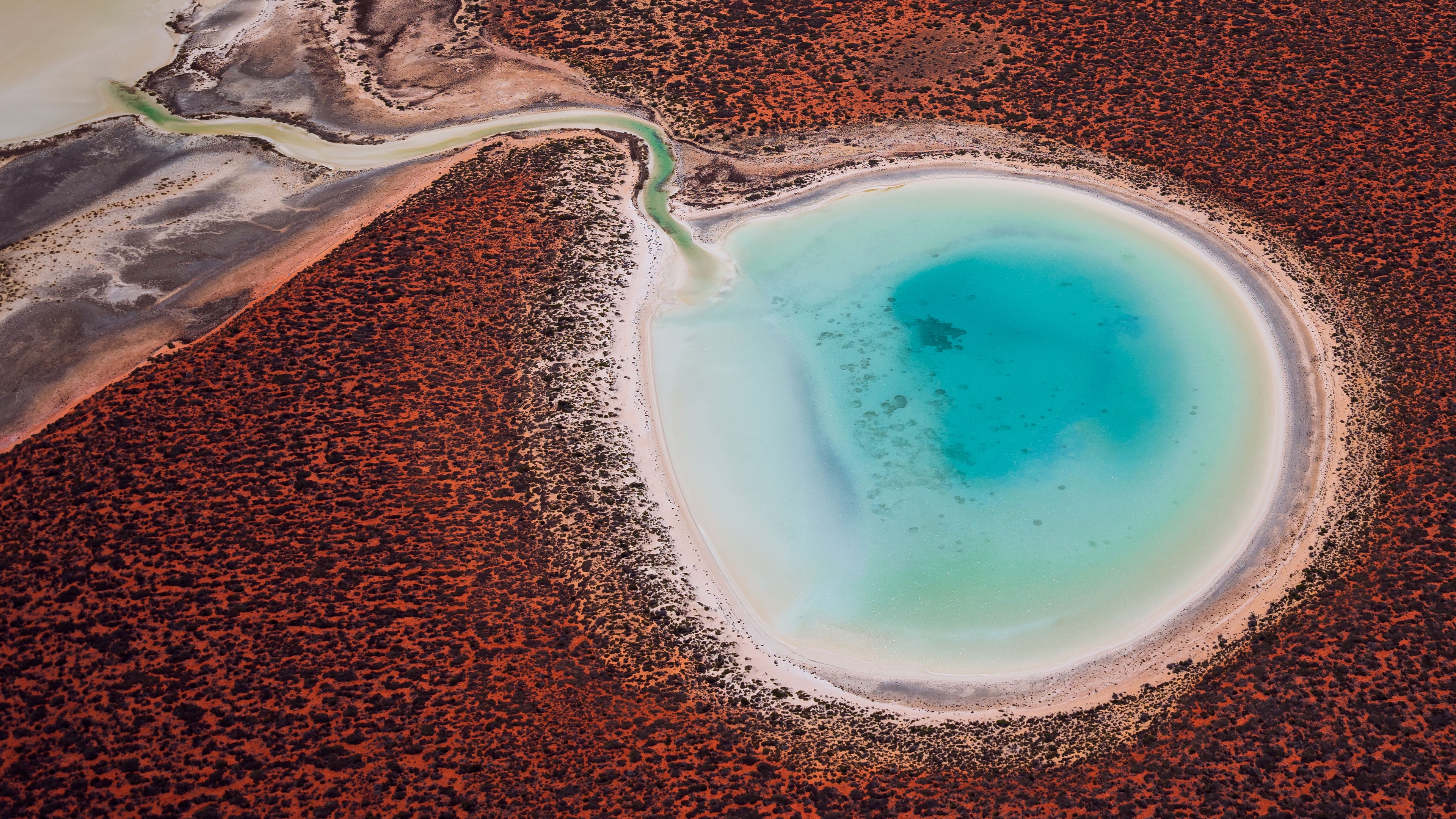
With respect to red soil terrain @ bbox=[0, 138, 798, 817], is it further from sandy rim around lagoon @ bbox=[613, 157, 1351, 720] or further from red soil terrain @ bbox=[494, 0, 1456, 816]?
red soil terrain @ bbox=[494, 0, 1456, 816]

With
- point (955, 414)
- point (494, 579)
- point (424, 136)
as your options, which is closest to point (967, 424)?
point (955, 414)

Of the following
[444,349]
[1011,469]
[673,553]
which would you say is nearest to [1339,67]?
[1011,469]

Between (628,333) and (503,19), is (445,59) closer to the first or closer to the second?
(503,19)

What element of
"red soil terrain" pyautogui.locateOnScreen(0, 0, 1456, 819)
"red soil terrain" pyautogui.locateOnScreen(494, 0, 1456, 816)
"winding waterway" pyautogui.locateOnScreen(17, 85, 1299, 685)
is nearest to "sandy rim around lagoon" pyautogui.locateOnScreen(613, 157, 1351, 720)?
"winding waterway" pyautogui.locateOnScreen(17, 85, 1299, 685)

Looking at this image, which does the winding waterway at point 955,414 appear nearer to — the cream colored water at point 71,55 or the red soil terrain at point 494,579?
the red soil terrain at point 494,579

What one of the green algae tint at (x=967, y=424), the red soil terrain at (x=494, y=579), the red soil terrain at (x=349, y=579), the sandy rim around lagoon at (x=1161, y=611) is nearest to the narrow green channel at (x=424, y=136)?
the sandy rim around lagoon at (x=1161, y=611)

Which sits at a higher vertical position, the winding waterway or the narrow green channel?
the narrow green channel
